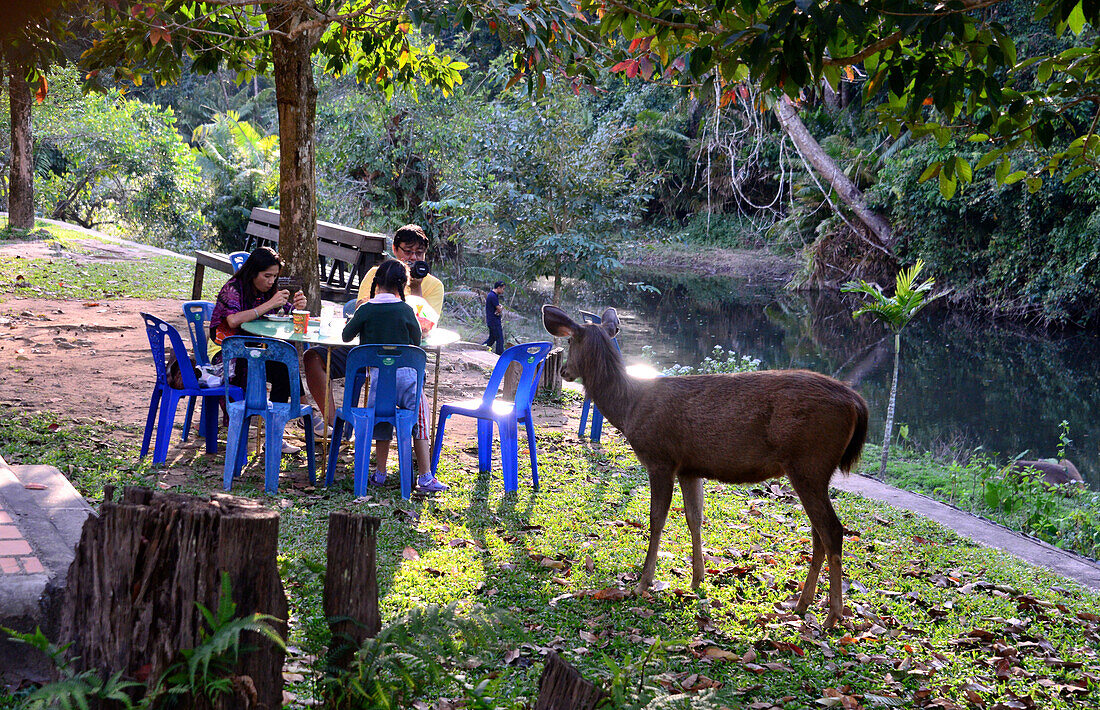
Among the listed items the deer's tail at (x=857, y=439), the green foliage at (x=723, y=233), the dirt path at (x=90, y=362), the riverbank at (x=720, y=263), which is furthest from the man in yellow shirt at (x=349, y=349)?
the green foliage at (x=723, y=233)

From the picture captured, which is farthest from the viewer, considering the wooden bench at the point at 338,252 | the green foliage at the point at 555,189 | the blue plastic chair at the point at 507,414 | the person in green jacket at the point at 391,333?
the green foliage at the point at 555,189

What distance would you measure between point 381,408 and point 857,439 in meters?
3.29

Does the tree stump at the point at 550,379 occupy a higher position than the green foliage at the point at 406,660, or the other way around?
the tree stump at the point at 550,379

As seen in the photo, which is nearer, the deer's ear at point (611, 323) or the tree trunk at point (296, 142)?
the deer's ear at point (611, 323)

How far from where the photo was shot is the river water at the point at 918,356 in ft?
49.1

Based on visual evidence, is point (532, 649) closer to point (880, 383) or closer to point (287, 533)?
point (287, 533)

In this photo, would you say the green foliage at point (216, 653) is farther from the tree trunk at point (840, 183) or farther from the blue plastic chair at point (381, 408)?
the tree trunk at point (840, 183)

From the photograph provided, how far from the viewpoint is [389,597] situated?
454 centimetres

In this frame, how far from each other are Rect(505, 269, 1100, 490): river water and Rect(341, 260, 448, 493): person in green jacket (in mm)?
9505

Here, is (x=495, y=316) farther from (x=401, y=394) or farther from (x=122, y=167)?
(x=122, y=167)

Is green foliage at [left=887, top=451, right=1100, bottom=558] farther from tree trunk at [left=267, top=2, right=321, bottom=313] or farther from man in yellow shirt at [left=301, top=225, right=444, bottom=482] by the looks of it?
tree trunk at [left=267, top=2, right=321, bottom=313]

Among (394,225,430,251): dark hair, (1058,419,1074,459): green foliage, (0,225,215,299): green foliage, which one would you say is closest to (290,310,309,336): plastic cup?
(394,225,430,251): dark hair

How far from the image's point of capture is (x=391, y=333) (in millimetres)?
6391

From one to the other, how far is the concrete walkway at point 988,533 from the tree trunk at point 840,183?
17.5 meters
